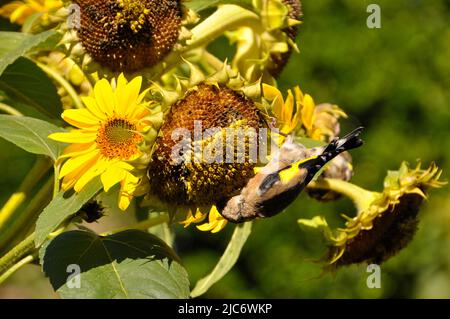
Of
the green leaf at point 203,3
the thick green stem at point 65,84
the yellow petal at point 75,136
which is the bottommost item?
the yellow petal at point 75,136

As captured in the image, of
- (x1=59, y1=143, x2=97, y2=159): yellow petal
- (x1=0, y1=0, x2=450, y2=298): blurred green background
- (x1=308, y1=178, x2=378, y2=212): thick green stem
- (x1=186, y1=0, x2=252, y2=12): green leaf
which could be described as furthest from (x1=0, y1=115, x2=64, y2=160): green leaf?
(x1=0, y1=0, x2=450, y2=298): blurred green background

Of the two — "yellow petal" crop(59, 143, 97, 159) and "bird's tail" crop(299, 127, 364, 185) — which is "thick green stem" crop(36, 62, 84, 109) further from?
"bird's tail" crop(299, 127, 364, 185)

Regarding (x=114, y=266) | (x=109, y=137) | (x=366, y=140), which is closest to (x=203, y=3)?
(x=109, y=137)

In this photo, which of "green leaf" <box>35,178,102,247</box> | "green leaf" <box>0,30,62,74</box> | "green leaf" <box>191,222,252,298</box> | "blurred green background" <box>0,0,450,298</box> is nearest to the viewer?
"green leaf" <box>35,178,102,247</box>

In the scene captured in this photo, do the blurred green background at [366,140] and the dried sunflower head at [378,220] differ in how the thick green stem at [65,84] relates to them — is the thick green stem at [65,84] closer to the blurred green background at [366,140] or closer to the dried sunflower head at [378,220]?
the dried sunflower head at [378,220]

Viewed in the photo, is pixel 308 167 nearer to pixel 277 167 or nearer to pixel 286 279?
pixel 277 167

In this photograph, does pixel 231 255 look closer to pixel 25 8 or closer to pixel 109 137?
pixel 109 137

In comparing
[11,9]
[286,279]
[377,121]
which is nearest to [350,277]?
→ [286,279]

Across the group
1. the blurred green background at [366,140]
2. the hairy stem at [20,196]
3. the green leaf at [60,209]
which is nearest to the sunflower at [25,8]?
the hairy stem at [20,196]
